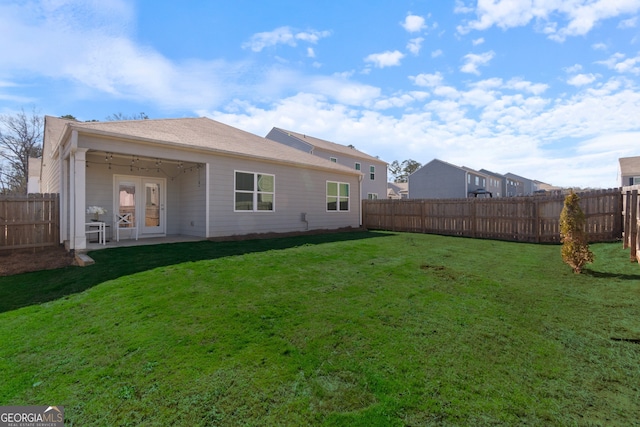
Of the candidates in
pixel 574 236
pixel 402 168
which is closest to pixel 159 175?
pixel 574 236

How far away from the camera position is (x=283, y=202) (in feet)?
37.6

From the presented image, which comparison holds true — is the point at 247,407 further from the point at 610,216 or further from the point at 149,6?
the point at 610,216

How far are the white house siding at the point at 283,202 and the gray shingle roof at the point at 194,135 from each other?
1.09 ft

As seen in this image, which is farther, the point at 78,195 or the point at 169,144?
the point at 169,144

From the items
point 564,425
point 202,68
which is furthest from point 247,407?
point 202,68

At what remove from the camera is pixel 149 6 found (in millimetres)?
7664

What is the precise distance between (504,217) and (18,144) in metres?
37.2

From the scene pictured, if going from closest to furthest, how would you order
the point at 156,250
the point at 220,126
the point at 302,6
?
Answer: the point at 156,250, the point at 302,6, the point at 220,126

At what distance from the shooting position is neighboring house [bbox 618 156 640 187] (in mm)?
27811

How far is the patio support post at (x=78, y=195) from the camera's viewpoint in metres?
7.10

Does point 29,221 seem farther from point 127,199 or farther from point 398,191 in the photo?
point 398,191

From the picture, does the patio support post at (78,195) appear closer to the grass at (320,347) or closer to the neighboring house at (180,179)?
the neighboring house at (180,179)

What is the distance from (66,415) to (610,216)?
13094 mm

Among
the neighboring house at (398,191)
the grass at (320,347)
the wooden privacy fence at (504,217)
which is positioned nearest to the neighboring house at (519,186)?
the neighboring house at (398,191)
